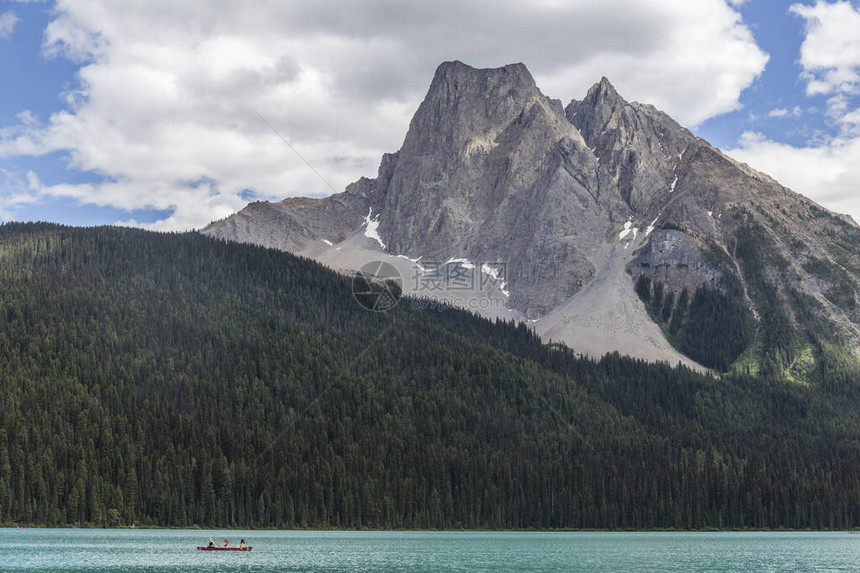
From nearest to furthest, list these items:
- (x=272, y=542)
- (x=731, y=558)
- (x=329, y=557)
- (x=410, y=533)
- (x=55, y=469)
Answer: (x=329, y=557), (x=731, y=558), (x=272, y=542), (x=55, y=469), (x=410, y=533)

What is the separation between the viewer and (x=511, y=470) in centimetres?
19988

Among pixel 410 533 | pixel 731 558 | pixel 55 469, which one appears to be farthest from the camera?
pixel 410 533

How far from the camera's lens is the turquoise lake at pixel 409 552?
326 feet

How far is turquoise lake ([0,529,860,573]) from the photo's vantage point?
326ft

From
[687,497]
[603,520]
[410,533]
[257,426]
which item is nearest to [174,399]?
[257,426]

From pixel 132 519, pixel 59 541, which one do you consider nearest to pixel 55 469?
pixel 132 519

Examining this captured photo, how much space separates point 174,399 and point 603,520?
297ft

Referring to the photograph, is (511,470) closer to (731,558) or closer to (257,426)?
(257,426)

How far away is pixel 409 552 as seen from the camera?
122812 mm

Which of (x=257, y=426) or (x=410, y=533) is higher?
(x=257, y=426)

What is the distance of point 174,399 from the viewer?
197875 millimetres

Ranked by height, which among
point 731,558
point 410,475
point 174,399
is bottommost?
point 731,558

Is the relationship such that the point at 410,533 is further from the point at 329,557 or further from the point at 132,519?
the point at 329,557

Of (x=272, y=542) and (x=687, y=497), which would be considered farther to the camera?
(x=687, y=497)
